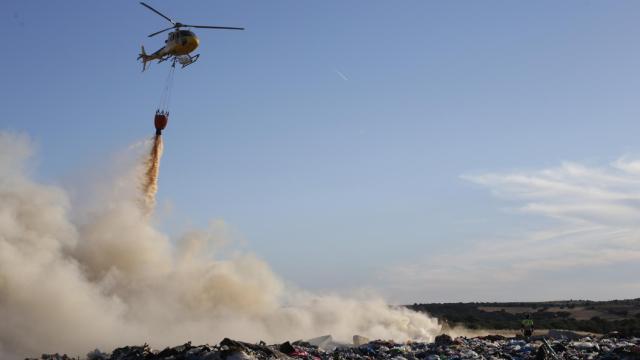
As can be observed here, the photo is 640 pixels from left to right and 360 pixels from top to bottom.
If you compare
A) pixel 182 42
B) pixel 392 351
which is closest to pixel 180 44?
pixel 182 42

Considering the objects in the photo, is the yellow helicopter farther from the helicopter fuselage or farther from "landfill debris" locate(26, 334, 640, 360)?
"landfill debris" locate(26, 334, 640, 360)

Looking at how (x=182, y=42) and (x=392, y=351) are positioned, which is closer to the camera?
(x=392, y=351)

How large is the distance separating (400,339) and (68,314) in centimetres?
1864

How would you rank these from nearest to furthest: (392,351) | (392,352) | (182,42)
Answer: (392,352), (392,351), (182,42)

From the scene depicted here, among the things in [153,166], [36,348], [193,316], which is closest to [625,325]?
[193,316]

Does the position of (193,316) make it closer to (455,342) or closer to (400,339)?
(400,339)

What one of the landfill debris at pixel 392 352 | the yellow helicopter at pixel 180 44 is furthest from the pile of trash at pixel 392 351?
the yellow helicopter at pixel 180 44

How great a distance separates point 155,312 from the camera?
37875 millimetres

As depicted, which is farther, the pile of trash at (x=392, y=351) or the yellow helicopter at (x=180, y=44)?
the yellow helicopter at (x=180, y=44)

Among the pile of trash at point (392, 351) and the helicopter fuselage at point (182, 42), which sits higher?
the helicopter fuselage at point (182, 42)

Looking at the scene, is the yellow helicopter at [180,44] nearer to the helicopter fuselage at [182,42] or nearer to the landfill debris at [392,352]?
the helicopter fuselage at [182,42]

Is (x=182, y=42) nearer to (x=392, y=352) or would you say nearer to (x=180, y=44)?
(x=180, y=44)

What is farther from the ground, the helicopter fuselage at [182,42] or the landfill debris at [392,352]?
the helicopter fuselage at [182,42]

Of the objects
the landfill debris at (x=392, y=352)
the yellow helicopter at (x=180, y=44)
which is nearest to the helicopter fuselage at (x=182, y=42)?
the yellow helicopter at (x=180, y=44)
